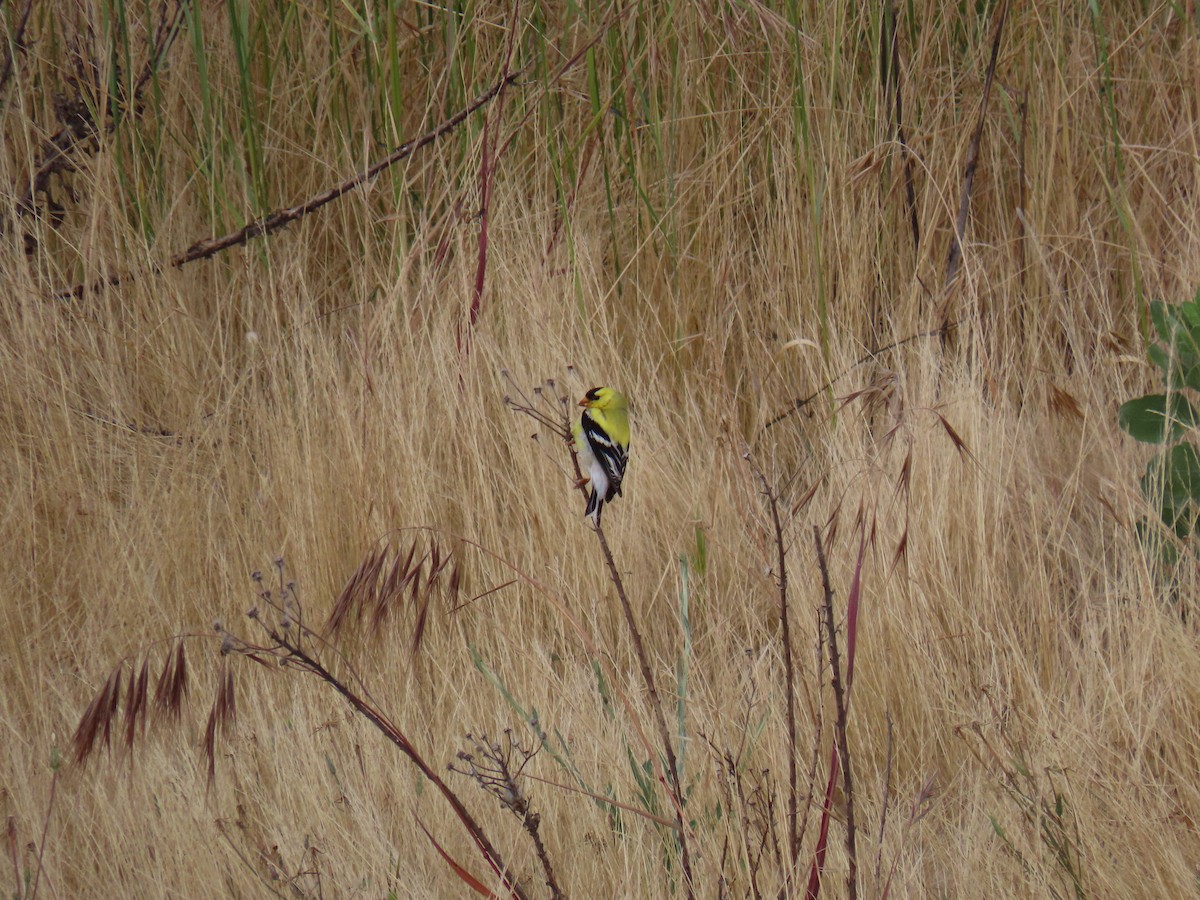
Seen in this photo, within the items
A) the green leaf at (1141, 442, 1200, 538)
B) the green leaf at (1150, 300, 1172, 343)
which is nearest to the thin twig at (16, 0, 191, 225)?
the green leaf at (1150, 300, 1172, 343)

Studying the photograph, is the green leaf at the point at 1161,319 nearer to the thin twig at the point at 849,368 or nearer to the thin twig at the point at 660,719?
the thin twig at the point at 849,368

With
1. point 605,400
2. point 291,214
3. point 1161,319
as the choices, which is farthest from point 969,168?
point 291,214

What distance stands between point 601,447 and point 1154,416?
97 centimetres

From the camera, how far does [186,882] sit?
1651 millimetres

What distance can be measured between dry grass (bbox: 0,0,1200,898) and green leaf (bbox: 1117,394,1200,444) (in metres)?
0.10

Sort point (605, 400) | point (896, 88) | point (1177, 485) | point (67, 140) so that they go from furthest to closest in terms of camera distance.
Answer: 1. point (67, 140)
2. point (896, 88)
3. point (1177, 485)
4. point (605, 400)

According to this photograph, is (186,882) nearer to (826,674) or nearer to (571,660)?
(571,660)

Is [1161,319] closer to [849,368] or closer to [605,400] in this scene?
[849,368]

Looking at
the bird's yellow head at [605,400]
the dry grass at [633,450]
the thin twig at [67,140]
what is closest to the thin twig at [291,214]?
the dry grass at [633,450]

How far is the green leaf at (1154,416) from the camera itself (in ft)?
6.78

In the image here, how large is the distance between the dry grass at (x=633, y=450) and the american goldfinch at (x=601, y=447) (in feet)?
0.72

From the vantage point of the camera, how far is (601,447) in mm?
1769

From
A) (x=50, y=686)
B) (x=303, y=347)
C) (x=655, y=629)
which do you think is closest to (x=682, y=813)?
(x=655, y=629)

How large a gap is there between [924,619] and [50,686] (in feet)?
4.61
